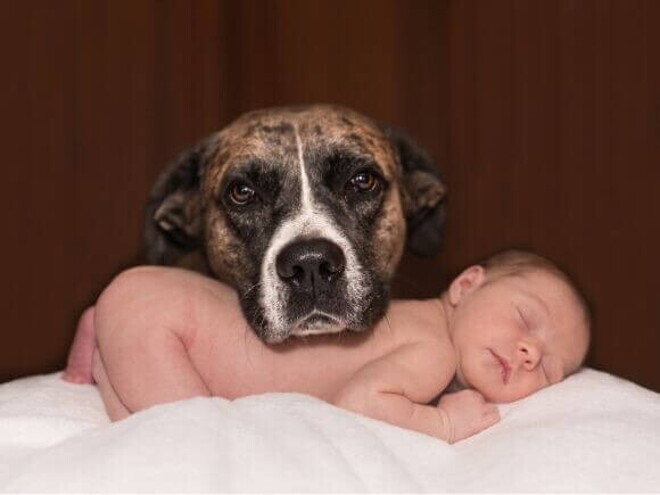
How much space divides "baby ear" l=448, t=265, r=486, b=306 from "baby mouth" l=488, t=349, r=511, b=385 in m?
0.21

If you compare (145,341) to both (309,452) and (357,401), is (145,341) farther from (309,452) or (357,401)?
(309,452)

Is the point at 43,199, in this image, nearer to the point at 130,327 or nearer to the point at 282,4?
the point at 130,327

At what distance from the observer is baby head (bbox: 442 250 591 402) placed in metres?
2.31

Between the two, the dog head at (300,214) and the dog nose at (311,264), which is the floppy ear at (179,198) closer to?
the dog head at (300,214)

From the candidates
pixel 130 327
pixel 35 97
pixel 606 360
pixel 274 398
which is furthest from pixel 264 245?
pixel 606 360

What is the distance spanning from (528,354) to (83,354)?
4.22ft

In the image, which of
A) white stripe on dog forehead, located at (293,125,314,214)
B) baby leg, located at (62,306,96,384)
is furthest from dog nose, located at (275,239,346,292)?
baby leg, located at (62,306,96,384)

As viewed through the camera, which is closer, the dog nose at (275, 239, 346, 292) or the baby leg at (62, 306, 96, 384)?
the dog nose at (275, 239, 346, 292)

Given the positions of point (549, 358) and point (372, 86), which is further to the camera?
point (372, 86)

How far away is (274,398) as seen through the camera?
1.94 metres

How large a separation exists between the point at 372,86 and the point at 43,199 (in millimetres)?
1318

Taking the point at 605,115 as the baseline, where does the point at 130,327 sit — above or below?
below

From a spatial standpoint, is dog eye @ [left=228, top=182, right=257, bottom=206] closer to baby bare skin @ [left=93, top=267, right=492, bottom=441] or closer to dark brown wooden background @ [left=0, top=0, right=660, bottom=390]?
baby bare skin @ [left=93, top=267, right=492, bottom=441]

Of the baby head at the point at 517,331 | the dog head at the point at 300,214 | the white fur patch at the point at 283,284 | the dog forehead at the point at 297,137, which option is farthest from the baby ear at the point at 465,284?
the dog forehead at the point at 297,137
